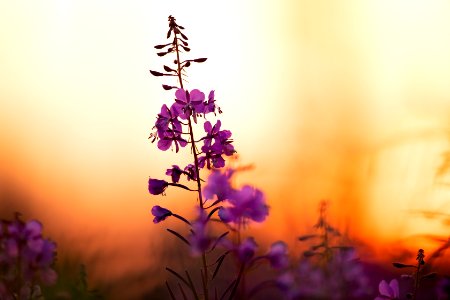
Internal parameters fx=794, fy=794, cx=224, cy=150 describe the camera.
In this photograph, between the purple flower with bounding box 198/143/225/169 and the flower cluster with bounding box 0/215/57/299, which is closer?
the flower cluster with bounding box 0/215/57/299

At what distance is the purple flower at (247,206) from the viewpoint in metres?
1.77

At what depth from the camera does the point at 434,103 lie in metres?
3.83

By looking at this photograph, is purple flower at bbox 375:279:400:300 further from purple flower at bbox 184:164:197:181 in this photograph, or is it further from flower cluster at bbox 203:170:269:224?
purple flower at bbox 184:164:197:181

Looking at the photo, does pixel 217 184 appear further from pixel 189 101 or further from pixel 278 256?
pixel 189 101

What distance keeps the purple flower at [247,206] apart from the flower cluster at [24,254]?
499 mm

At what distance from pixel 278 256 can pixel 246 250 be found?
0.07 m

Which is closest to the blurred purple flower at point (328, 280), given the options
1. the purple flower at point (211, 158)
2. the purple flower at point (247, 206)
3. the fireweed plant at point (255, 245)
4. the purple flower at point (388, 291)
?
the fireweed plant at point (255, 245)

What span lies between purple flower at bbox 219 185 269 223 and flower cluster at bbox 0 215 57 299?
50 centimetres

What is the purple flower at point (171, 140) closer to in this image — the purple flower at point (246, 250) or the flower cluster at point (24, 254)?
the flower cluster at point (24, 254)

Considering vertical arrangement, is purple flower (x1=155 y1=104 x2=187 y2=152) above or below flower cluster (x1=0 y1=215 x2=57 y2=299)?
above

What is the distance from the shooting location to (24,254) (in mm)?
1983

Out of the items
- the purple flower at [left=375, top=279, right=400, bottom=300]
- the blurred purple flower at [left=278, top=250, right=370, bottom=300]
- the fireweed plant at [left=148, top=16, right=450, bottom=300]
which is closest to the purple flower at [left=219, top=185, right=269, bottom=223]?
the fireweed plant at [left=148, top=16, right=450, bottom=300]

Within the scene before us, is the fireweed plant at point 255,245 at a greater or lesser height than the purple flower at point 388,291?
greater

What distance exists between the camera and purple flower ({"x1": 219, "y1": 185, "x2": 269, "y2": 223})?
1773 millimetres
